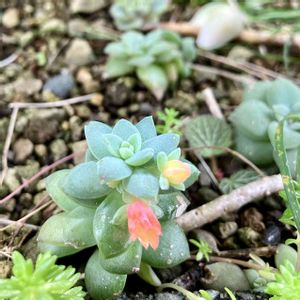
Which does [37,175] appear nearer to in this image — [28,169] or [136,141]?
[28,169]

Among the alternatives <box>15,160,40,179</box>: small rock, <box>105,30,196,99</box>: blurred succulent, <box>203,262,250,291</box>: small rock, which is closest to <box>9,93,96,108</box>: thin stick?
<box>105,30,196,99</box>: blurred succulent

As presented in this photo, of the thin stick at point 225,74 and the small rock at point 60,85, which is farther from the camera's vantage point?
the thin stick at point 225,74

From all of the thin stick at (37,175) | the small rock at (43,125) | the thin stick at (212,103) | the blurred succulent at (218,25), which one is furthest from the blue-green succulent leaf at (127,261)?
the blurred succulent at (218,25)

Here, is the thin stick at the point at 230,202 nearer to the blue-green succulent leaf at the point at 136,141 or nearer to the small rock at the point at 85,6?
the blue-green succulent leaf at the point at 136,141

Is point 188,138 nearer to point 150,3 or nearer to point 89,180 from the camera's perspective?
point 89,180

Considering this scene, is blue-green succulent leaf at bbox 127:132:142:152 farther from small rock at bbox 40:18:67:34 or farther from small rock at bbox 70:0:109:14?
small rock at bbox 70:0:109:14

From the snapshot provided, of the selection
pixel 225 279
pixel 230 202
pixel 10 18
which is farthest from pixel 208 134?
pixel 10 18

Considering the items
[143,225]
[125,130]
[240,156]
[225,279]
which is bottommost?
[225,279]
